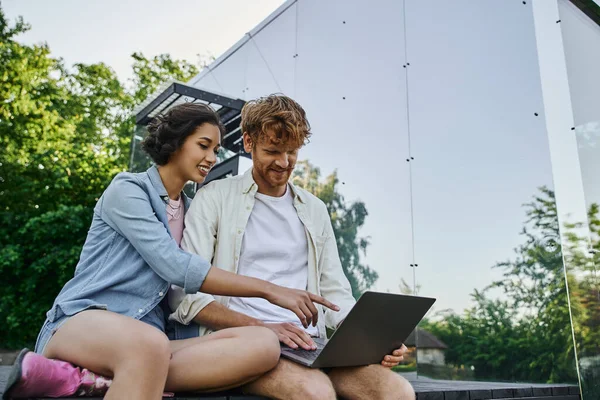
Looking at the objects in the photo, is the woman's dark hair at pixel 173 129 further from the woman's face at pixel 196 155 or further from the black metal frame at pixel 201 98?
the black metal frame at pixel 201 98

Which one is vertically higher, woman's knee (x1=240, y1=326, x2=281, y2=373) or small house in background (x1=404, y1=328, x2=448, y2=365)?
small house in background (x1=404, y1=328, x2=448, y2=365)

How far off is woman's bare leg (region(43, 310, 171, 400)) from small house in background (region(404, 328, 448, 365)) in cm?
258

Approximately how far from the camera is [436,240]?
362cm

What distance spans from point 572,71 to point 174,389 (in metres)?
2.60

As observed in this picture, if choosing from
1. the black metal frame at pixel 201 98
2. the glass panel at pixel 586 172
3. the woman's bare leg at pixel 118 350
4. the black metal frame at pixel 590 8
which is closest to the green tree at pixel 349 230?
the black metal frame at pixel 201 98

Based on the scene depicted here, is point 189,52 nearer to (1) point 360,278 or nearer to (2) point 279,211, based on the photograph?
(1) point 360,278

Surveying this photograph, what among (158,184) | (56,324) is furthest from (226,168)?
(56,324)

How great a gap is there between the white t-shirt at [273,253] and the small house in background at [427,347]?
1.87 meters

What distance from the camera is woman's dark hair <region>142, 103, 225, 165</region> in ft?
6.11

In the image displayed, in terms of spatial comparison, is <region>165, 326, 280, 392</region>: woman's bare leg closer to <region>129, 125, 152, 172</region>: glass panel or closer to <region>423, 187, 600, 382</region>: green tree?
<region>423, 187, 600, 382</region>: green tree

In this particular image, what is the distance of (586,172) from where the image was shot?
288 cm

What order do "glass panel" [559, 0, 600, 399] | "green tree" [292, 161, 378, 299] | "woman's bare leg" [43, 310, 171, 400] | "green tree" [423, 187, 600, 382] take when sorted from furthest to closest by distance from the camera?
"green tree" [292, 161, 378, 299] → "green tree" [423, 187, 600, 382] → "glass panel" [559, 0, 600, 399] → "woman's bare leg" [43, 310, 171, 400]

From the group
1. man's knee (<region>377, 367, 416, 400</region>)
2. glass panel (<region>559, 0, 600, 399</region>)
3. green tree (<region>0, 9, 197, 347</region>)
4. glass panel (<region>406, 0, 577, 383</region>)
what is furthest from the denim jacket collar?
green tree (<region>0, 9, 197, 347</region>)

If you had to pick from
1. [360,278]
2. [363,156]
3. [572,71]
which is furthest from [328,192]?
[572,71]
